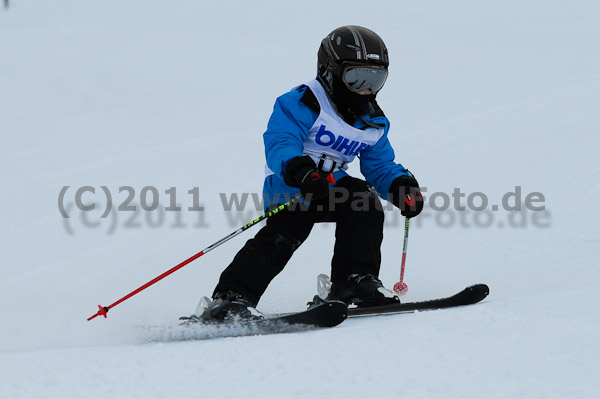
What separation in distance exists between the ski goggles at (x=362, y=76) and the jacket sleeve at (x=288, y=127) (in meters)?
0.24

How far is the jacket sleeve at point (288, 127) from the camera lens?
11.3 ft

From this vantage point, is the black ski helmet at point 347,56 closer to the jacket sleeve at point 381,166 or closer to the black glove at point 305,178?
the jacket sleeve at point 381,166

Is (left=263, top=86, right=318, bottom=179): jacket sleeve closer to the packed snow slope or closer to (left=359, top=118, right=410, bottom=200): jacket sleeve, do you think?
(left=359, top=118, right=410, bottom=200): jacket sleeve

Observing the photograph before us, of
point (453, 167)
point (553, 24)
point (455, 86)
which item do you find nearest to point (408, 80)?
point (455, 86)

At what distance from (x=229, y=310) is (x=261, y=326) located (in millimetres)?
212

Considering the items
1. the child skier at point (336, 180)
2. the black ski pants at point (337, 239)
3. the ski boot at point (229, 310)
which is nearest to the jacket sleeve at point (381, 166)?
the child skier at point (336, 180)

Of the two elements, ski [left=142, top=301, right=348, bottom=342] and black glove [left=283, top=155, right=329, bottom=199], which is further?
Result: black glove [left=283, top=155, right=329, bottom=199]

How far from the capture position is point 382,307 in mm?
3152

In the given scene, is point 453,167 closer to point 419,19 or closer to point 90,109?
point 90,109

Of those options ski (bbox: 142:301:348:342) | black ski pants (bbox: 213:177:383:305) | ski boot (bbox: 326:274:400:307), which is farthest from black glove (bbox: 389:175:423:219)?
ski (bbox: 142:301:348:342)

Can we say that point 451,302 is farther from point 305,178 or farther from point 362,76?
point 362,76

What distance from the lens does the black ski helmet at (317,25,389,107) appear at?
3.50 m

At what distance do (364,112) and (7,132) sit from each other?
5690 millimetres

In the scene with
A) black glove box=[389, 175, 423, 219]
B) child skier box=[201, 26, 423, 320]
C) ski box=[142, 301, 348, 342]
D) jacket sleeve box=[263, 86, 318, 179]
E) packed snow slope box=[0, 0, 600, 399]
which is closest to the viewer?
packed snow slope box=[0, 0, 600, 399]
